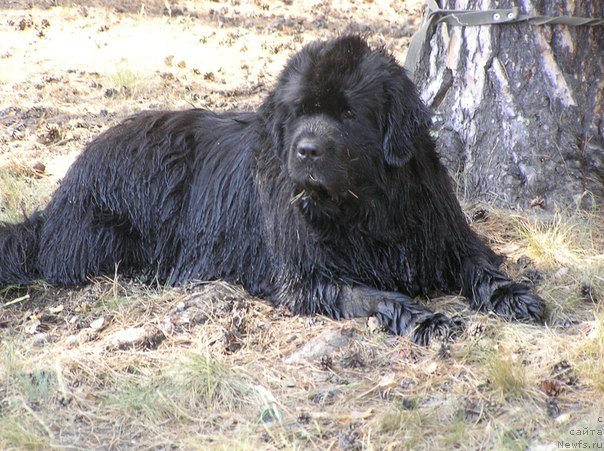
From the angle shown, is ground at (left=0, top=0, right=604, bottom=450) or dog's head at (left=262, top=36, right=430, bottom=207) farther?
dog's head at (left=262, top=36, right=430, bottom=207)

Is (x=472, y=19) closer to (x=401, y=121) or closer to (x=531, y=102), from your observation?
(x=531, y=102)

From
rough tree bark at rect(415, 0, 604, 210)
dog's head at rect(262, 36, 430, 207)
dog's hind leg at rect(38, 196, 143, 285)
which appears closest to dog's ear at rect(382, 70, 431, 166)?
dog's head at rect(262, 36, 430, 207)

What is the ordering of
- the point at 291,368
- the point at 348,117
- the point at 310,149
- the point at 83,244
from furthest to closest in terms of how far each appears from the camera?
the point at 83,244
the point at 348,117
the point at 310,149
the point at 291,368

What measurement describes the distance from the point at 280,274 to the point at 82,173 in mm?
1658

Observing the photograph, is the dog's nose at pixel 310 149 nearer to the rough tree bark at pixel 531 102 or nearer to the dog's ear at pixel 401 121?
the dog's ear at pixel 401 121

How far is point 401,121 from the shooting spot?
443cm

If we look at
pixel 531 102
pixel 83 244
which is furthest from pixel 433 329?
pixel 83 244

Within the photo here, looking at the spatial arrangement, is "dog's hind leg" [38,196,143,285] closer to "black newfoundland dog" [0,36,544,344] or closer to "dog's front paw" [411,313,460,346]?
"black newfoundland dog" [0,36,544,344]

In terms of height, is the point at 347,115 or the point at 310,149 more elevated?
the point at 347,115

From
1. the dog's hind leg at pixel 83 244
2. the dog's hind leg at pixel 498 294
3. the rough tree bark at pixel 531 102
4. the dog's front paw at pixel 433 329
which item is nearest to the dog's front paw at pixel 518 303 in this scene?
the dog's hind leg at pixel 498 294

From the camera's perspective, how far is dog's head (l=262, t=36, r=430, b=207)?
14.1 ft

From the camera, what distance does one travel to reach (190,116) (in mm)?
5648

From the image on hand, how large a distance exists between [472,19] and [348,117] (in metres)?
1.59

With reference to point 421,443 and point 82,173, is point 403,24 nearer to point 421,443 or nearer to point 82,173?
point 82,173
